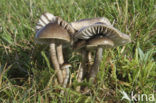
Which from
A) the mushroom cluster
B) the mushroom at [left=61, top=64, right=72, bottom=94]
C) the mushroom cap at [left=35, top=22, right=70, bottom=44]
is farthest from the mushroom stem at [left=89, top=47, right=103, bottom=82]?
the mushroom cap at [left=35, top=22, right=70, bottom=44]

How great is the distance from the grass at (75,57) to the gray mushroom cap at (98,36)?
1.14 feet

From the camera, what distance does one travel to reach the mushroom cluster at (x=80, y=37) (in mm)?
1431

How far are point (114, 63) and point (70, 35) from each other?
61 cm

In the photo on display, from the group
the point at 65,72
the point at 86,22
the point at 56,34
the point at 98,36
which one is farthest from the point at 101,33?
the point at 65,72

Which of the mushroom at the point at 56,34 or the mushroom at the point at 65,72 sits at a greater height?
the mushroom at the point at 56,34

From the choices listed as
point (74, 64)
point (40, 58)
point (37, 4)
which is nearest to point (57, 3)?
point (37, 4)

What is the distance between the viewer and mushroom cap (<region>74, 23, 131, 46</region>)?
1.39 metres

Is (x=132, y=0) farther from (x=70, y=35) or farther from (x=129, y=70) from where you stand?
(x=70, y=35)

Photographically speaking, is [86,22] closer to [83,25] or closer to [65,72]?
[83,25]

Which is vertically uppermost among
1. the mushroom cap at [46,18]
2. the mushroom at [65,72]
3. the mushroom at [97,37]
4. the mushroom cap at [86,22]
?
the mushroom cap at [46,18]

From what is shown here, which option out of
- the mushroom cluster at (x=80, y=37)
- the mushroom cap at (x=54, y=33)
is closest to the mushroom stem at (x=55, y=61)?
the mushroom cluster at (x=80, y=37)

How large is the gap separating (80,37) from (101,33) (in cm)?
19

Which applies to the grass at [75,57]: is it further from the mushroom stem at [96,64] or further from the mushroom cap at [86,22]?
the mushroom cap at [86,22]

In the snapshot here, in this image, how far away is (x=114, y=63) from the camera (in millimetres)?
1879
